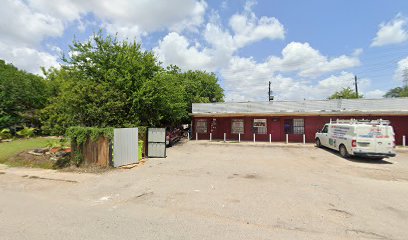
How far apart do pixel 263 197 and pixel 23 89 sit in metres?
28.1

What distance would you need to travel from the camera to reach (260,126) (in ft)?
70.9

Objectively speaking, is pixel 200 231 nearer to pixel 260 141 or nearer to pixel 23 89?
pixel 260 141

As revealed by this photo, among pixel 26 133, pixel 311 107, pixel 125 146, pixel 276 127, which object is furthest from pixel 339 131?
pixel 26 133

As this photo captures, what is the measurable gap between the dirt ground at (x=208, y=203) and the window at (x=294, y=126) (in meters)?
10.3

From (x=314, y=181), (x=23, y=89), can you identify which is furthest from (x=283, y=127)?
(x=23, y=89)

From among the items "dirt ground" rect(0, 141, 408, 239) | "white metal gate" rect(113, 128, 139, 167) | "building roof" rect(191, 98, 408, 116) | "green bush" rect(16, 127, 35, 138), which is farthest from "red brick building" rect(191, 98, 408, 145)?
"green bush" rect(16, 127, 35, 138)

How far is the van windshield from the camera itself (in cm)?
1144

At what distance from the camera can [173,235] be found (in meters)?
4.14

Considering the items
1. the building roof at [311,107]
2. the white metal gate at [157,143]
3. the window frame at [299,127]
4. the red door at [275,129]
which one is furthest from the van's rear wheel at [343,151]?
the white metal gate at [157,143]

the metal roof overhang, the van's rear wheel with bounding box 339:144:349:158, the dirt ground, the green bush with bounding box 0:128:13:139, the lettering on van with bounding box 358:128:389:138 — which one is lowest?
the dirt ground

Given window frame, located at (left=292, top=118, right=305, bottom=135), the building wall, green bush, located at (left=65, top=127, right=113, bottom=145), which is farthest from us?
window frame, located at (left=292, top=118, right=305, bottom=135)

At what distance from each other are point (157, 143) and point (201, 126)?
10.7 metres

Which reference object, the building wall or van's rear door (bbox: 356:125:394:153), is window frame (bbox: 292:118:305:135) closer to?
the building wall

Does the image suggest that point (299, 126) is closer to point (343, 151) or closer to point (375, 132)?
point (343, 151)
